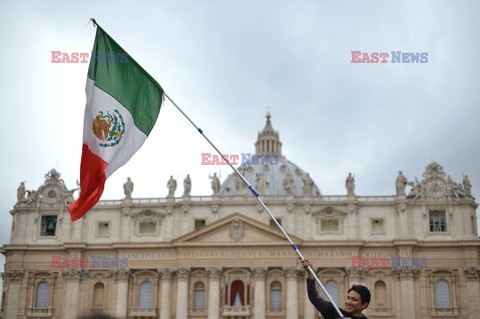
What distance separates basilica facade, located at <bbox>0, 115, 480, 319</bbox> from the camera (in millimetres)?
59500

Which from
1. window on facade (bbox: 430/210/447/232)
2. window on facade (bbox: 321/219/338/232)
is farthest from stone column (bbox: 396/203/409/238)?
window on facade (bbox: 321/219/338/232)

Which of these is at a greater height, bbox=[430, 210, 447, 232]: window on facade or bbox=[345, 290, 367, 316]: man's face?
bbox=[430, 210, 447, 232]: window on facade

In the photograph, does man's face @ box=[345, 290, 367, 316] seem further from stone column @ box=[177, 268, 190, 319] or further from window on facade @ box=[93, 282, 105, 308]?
window on facade @ box=[93, 282, 105, 308]

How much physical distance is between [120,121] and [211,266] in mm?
45178

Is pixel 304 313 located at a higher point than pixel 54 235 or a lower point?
lower

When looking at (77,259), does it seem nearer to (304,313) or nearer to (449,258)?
(304,313)

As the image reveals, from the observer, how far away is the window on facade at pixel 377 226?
202ft

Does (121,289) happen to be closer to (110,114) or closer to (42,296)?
(42,296)

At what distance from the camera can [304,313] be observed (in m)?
59.1

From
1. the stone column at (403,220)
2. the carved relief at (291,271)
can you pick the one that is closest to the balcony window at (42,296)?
the carved relief at (291,271)

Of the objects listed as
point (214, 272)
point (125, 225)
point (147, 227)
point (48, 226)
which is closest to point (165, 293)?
point (214, 272)

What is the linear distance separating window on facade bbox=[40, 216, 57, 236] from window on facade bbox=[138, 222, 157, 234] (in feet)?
27.5

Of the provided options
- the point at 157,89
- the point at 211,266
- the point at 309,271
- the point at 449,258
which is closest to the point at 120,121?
the point at 157,89

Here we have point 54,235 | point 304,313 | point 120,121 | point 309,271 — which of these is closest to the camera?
point 309,271
